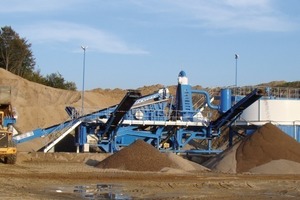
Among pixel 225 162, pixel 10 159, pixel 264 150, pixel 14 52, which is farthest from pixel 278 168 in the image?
pixel 14 52

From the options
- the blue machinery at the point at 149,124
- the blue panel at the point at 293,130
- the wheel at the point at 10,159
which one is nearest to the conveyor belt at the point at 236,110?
the blue machinery at the point at 149,124

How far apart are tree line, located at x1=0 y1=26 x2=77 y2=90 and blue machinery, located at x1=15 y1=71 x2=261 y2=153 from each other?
3616cm

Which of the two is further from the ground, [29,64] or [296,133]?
[29,64]

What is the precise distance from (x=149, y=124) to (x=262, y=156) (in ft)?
35.2

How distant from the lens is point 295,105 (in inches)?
1912

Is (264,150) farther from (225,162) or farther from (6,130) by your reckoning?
(6,130)

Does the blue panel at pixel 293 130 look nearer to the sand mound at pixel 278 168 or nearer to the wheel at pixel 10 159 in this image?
the sand mound at pixel 278 168

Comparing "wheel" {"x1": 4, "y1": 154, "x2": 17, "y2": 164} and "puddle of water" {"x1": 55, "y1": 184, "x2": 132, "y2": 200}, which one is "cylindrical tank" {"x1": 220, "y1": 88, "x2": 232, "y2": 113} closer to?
"wheel" {"x1": 4, "y1": 154, "x2": 17, "y2": 164}

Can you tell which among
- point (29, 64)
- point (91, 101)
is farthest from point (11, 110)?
point (29, 64)

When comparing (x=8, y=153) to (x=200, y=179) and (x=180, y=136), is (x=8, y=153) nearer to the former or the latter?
(x=200, y=179)

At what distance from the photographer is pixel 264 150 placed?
35.0 meters

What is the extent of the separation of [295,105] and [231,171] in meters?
16.5

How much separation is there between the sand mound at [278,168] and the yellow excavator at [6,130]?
1292cm

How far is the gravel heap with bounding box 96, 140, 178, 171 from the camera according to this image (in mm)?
33094
